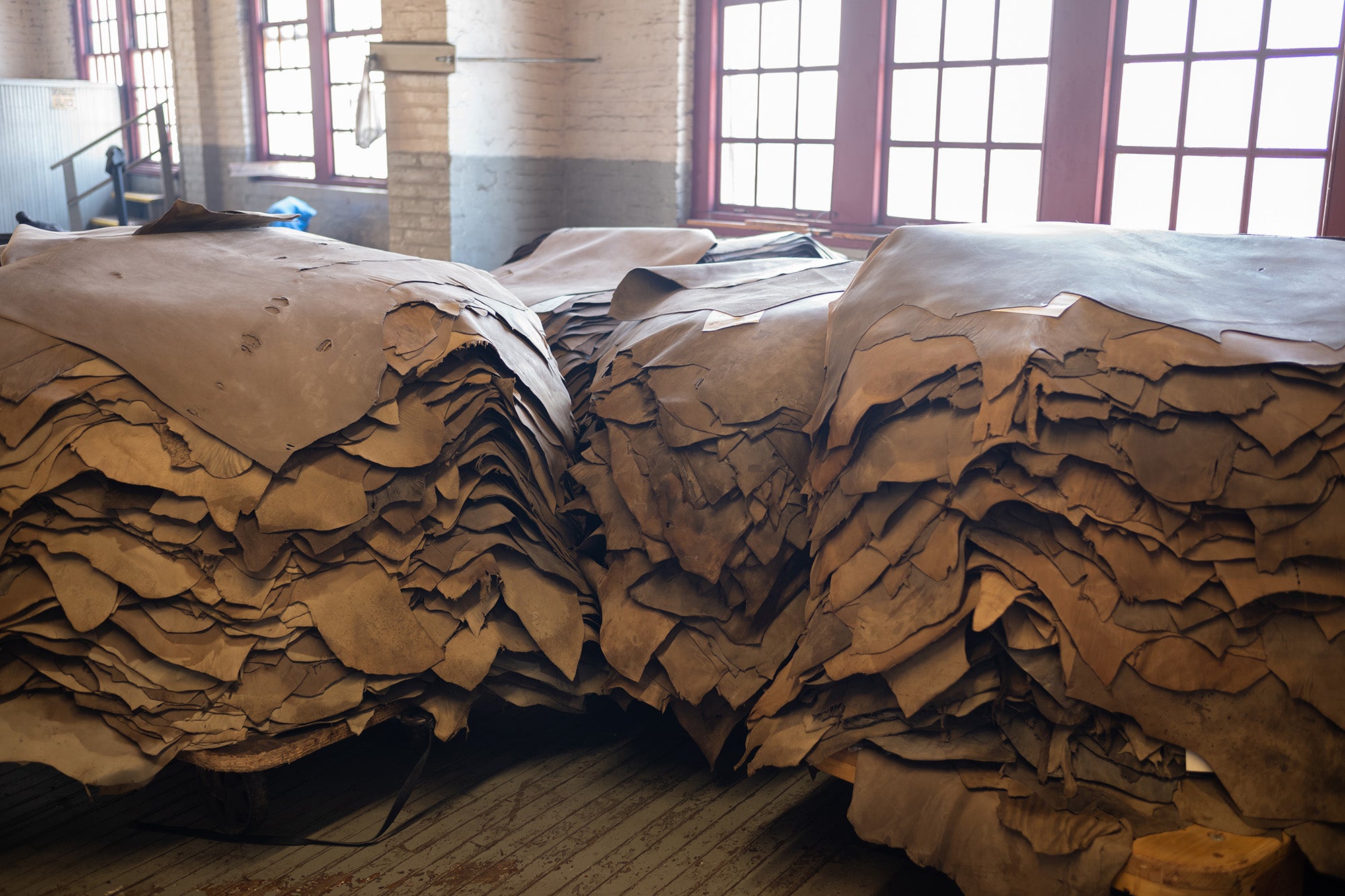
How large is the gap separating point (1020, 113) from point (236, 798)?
4564 millimetres

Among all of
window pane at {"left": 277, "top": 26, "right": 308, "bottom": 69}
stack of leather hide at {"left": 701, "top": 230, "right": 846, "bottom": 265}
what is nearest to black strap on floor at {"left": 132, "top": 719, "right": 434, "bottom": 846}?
stack of leather hide at {"left": 701, "top": 230, "right": 846, "bottom": 265}

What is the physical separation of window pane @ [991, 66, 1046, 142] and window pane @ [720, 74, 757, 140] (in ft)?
5.31

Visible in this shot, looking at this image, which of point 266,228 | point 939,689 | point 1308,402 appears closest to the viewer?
point 1308,402

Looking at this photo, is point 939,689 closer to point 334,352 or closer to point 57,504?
point 334,352

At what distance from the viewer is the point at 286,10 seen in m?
9.02

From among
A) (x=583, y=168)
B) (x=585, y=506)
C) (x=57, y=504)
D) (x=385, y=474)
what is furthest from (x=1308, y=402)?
(x=583, y=168)

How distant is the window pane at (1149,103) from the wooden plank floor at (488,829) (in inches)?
140

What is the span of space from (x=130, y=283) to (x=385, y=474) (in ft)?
2.28

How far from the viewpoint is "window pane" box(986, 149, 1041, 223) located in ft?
16.5

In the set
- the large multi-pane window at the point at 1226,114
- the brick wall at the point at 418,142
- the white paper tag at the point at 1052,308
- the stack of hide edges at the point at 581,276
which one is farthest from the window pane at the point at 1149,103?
the brick wall at the point at 418,142

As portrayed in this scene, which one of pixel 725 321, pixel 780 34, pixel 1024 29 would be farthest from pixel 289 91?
pixel 725 321

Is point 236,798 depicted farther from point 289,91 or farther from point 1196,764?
point 289,91

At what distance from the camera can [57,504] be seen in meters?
1.97

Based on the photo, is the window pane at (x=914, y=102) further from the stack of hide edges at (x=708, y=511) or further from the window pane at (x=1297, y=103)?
the stack of hide edges at (x=708, y=511)
